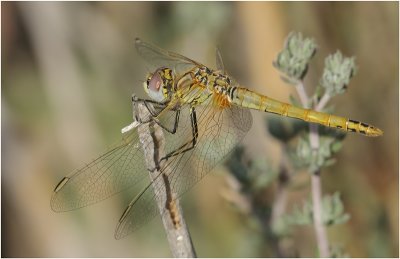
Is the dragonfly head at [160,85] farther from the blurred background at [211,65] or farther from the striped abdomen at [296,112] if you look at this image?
the blurred background at [211,65]

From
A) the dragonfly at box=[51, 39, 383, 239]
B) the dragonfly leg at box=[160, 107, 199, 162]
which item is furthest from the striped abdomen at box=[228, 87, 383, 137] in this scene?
the dragonfly leg at box=[160, 107, 199, 162]

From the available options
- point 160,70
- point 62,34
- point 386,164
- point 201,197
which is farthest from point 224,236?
point 62,34

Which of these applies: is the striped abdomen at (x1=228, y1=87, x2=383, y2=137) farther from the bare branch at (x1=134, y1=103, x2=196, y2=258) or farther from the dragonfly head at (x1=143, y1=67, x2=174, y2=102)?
the bare branch at (x1=134, y1=103, x2=196, y2=258)

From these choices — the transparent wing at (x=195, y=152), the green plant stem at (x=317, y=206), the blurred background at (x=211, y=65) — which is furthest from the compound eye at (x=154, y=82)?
the blurred background at (x=211, y=65)

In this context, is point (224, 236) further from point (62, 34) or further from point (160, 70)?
point (62, 34)

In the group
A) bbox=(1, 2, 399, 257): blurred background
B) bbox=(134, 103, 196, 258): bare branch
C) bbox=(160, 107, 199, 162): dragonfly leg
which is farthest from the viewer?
bbox=(1, 2, 399, 257): blurred background

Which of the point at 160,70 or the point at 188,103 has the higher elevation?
the point at 160,70

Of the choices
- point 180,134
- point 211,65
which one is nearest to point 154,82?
point 180,134
